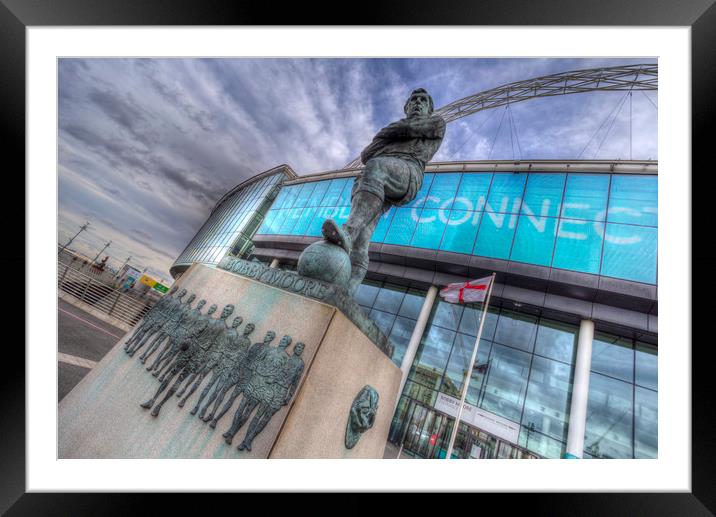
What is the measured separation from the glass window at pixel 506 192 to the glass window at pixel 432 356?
6267 mm

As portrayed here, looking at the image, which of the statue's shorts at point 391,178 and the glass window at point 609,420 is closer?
the statue's shorts at point 391,178

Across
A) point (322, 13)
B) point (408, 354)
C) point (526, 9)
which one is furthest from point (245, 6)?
point (408, 354)

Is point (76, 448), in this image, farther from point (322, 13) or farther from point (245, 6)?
point (322, 13)

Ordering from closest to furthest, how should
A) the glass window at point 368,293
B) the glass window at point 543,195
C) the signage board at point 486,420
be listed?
the signage board at point 486,420 < the glass window at point 543,195 < the glass window at point 368,293

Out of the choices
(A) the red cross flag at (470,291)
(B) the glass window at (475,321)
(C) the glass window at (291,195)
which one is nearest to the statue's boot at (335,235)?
(A) the red cross flag at (470,291)

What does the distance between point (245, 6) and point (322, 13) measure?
0.55 metres

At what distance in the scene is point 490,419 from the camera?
37.1 ft

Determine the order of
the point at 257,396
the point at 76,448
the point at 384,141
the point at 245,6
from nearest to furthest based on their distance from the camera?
1. the point at 245,6
2. the point at 257,396
3. the point at 76,448
4. the point at 384,141

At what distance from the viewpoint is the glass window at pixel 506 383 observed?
37.1ft

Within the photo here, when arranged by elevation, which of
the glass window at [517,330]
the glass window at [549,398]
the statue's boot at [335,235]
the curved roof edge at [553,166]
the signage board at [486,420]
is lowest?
the signage board at [486,420]

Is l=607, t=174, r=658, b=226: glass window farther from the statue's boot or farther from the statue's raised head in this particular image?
the statue's boot

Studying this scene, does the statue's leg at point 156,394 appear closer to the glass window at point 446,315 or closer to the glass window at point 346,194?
the glass window at point 446,315

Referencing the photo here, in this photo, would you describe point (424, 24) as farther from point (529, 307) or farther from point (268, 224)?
point (268, 224)

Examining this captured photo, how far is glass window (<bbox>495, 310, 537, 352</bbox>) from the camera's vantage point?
1211 centimetres
